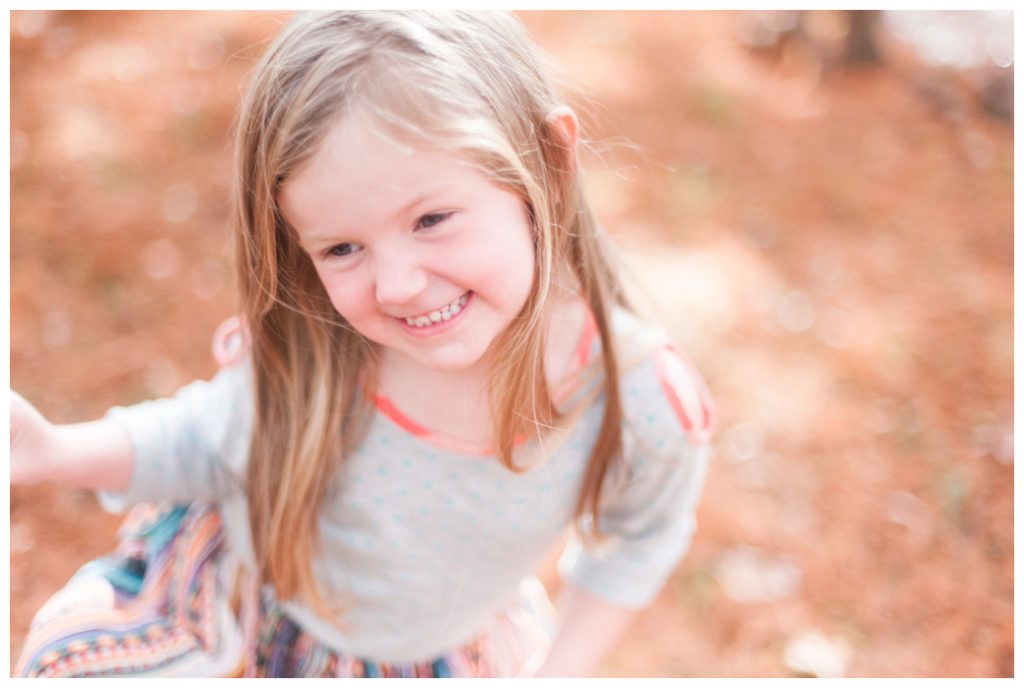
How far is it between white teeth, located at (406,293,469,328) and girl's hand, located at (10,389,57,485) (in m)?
0.52

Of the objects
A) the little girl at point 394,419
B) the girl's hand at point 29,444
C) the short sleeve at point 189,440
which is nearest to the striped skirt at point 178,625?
the little girl at point 394,419

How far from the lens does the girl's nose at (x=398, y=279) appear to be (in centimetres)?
92

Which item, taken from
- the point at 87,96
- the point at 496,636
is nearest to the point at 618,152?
the point at 87,96

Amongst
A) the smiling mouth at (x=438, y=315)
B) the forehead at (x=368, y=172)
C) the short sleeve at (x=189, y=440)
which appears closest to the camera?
the forehead at (x=368, y=172)

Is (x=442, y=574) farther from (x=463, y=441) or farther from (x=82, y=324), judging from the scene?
(x=82, y=324)

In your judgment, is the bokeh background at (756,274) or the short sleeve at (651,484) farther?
the bokeh background at (756,274)

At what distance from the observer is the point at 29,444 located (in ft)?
3.70

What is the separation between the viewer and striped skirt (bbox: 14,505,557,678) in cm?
120

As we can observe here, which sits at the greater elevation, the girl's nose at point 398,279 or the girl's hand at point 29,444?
the girl's nose at point 398,279

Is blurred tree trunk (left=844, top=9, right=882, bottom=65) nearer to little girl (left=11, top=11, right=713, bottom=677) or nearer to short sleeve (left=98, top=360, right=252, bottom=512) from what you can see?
little girl (left=11, top=11, right=713, bottom=677)

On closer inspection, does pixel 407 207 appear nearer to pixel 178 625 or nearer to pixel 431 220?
pixel 431 220

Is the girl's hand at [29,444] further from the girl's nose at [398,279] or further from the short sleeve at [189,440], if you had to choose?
Result: the girl's nose at [398,279]

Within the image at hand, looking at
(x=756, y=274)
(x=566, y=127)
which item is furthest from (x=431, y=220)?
(x=756, y=274)

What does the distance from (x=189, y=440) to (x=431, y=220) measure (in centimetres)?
55
